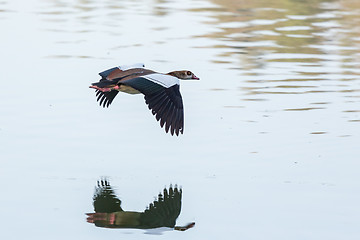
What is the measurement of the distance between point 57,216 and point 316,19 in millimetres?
14478

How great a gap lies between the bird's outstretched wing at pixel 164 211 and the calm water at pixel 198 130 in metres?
0.08

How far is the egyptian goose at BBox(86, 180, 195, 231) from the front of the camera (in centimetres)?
810

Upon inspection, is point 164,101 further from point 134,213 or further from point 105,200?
point 134,213

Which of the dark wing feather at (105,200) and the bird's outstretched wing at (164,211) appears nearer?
the bird's outstretched wing at (164,211)

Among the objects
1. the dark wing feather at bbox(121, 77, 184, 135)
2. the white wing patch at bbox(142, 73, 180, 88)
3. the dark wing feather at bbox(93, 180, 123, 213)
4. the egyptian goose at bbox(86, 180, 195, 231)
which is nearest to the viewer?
the egyptian goose at bbox(86, 180, 195, 231)

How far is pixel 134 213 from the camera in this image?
8.34 m

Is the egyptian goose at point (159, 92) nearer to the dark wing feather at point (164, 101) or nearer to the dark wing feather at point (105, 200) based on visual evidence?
the dark wing feather at point (164, 101)

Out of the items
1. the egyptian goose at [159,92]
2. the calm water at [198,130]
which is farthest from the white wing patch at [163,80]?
the calm water at [198,130]

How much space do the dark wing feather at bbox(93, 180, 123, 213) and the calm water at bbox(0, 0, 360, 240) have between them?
88mm

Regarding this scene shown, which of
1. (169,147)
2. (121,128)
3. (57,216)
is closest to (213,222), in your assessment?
(57,216)

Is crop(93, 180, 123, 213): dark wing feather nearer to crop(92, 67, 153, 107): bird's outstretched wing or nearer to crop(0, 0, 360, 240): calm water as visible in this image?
crop(0, 0, 360, 240): calm water

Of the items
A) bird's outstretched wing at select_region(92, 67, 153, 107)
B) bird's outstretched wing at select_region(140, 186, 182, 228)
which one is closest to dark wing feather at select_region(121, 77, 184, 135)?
bird's outstretched wing at select_region(92, 67, 153, 107)

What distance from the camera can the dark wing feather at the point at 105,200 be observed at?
8.52 meters

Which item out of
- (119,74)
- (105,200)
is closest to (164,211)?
(105,200)
